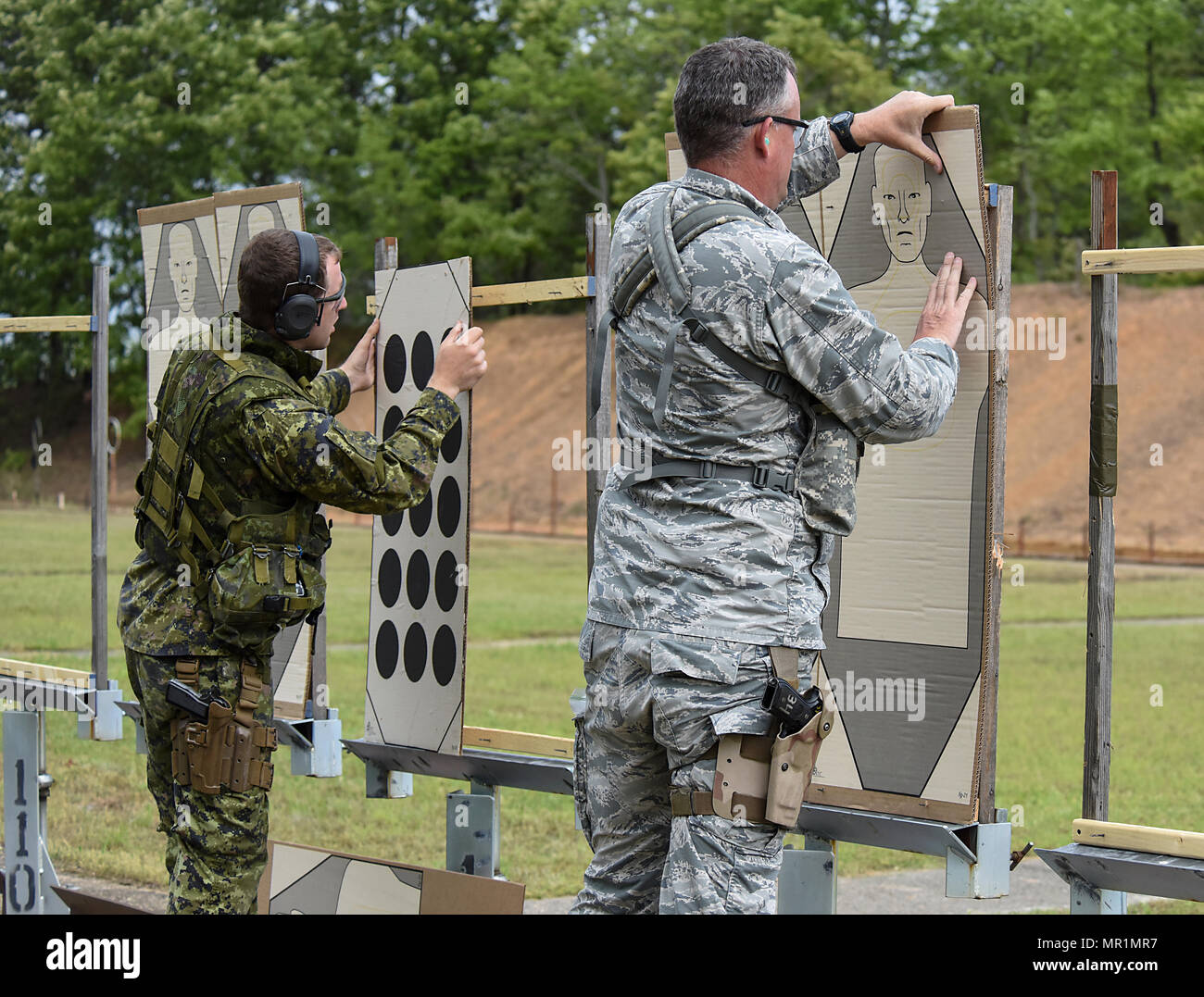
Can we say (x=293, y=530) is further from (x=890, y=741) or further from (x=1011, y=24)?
(x=1011, y=24)

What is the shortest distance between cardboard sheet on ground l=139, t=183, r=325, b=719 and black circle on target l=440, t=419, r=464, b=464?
27.0 inches

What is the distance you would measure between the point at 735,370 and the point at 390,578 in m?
2.27

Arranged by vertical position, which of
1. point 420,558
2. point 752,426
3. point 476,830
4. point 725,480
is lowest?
point 476,830

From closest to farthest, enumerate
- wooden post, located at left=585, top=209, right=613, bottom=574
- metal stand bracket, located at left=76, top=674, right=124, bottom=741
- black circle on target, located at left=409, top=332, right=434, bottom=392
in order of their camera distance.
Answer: wooden post, located at left=585, top=209, right=613, bottom=574 < black circle on target, located at left=409, top=332, right=434, bottom=392 < metal stand bracket, located at left=76, top=674, right=124, bottom=741

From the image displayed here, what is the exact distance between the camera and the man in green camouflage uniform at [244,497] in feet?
10.9

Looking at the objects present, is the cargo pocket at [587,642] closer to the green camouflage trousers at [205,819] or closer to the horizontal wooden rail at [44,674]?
the green camouflage trousers at [205,819]

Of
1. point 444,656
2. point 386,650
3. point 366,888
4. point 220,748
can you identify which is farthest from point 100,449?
point 220,748

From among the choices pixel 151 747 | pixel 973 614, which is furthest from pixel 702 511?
pixel 151 747

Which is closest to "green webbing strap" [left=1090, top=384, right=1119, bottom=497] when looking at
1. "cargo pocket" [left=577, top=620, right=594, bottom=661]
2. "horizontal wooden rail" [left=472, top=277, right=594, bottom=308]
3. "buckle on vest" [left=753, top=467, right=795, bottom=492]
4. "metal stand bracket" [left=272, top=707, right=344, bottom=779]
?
"buckle on vest" [left=753, top=467, right=795, bottom=492]

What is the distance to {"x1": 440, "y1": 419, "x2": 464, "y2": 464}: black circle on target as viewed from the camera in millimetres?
4344

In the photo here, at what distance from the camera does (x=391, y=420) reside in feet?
15.3

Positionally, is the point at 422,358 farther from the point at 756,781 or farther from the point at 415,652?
the point at 756,781

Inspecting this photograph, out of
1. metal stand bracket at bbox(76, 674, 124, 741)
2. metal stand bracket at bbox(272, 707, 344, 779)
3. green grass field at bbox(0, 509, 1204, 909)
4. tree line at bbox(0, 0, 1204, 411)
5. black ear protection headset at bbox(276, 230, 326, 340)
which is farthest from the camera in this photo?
tree line at bbox(0, 0, 1204, 411)

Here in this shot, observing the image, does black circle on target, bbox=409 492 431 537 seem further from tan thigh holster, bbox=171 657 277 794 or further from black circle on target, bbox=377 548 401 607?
tan thigh holster, bbox=171 657 277 794
